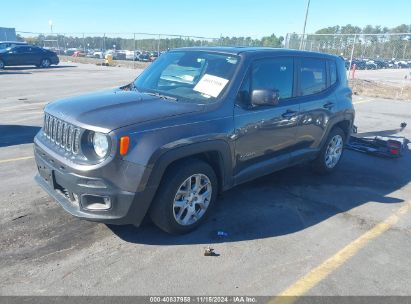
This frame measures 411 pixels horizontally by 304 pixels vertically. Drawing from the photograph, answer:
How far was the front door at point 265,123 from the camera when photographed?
409 centimetres

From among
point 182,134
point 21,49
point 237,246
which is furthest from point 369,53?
point 182,134

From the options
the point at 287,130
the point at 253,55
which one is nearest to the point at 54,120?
the point at 253,55

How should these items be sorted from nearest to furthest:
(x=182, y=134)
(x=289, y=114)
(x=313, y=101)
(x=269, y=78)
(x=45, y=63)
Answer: (x=182, y=134) → (x=269, y=78) → (x=289, y=114) → (x=313, y=101) → (x=45, y=63)

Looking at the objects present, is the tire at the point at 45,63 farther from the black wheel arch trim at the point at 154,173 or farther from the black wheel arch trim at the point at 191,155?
the black wheel arch trim at the point at 154,173

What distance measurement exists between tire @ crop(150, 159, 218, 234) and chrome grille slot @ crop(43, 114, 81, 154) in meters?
0.87

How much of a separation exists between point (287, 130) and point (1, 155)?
459 cm

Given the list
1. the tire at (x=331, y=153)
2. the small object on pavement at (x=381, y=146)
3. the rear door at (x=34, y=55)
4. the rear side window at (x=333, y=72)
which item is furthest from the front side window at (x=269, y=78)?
the rear door at (x=34, y=55)

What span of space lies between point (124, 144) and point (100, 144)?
26 centimetres

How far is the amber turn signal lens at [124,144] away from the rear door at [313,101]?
2.58 meters

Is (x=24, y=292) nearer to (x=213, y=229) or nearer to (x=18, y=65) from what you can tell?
(x=213, y=229)

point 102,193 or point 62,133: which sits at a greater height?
point 62,133

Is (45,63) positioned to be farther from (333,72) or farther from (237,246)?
(237,246)

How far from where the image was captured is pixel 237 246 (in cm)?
371

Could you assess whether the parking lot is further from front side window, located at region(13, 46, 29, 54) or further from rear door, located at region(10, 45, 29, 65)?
front side window, located at region(13, 46, 29, 54)
